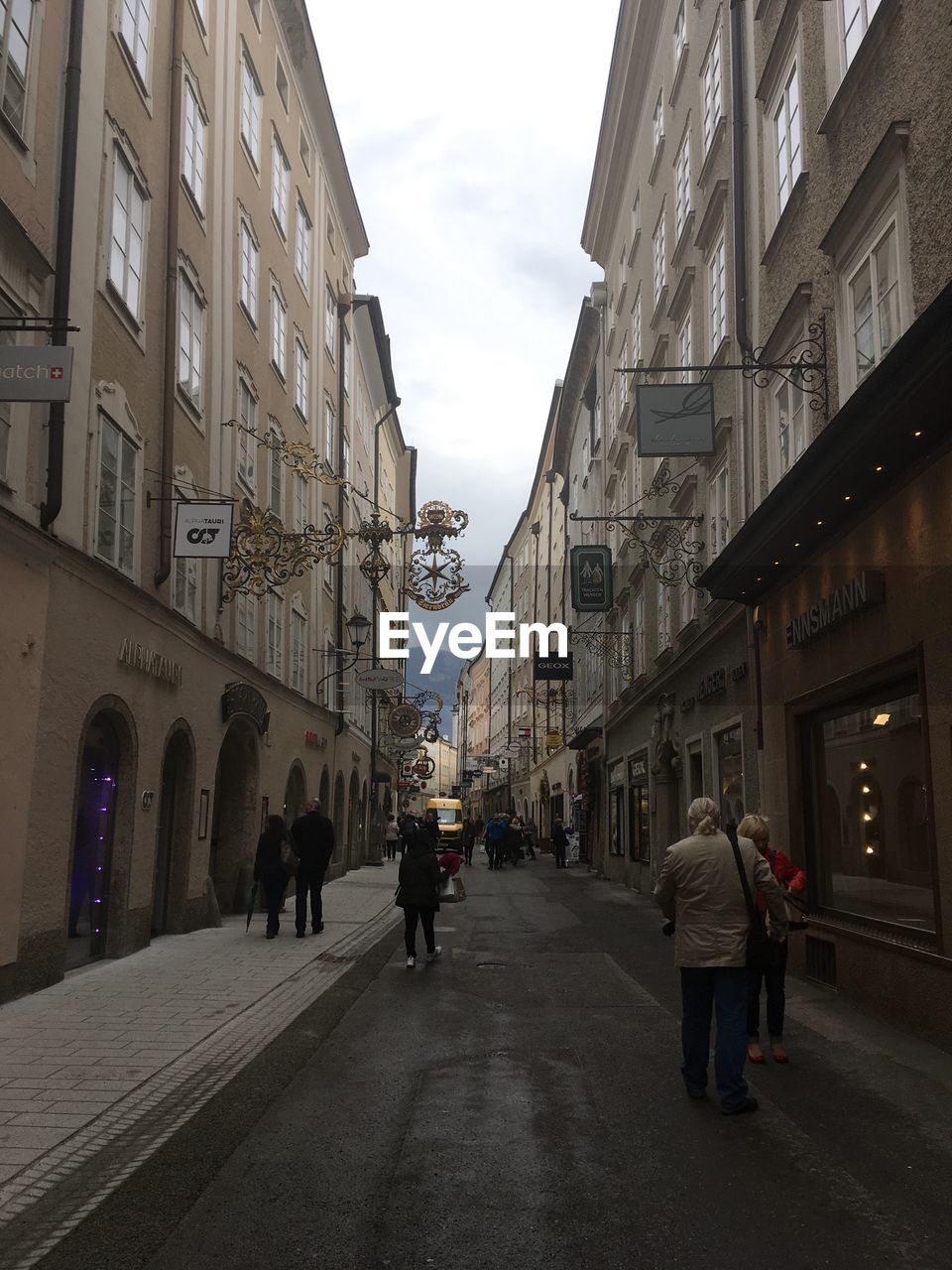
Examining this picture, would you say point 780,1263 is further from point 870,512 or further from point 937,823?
point 870,512

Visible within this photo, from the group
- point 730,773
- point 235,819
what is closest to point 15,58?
point 730,773

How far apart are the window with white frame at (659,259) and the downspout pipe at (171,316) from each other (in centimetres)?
1097

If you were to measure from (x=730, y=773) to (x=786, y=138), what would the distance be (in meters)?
8.64

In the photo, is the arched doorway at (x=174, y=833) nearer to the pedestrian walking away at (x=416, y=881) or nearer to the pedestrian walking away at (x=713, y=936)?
the pedestrian walking away at (x=416, y=881)

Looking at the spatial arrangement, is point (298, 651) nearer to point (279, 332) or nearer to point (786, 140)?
point (279, 332)

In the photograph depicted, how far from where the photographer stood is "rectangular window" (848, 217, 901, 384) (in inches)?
399

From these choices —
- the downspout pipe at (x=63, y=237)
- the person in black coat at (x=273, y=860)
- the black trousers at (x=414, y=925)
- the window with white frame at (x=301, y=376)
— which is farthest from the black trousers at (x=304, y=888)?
the window with white frame at (x=301, y=376)

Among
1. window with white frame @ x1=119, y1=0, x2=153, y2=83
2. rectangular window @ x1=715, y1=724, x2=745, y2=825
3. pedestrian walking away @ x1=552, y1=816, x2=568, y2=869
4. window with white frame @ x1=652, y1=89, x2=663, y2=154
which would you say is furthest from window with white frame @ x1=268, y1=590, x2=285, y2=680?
pedestrian walking away @ x1=552, y1=816, x2=568, y2=869

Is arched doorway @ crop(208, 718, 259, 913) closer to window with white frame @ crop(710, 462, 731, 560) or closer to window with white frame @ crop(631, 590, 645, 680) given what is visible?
window with white frame @ crop(710, 462, 731, 560)

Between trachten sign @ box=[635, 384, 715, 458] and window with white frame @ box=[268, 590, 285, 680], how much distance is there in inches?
402

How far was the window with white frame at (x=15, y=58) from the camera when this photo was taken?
1034cm

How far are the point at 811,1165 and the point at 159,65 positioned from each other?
16.0 meters

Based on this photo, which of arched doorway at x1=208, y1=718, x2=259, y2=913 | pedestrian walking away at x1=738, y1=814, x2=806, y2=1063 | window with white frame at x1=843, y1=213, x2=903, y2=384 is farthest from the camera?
arched doorway at x1=208, y1=718, x2=259, y2=913

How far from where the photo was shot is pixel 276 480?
23422mm
